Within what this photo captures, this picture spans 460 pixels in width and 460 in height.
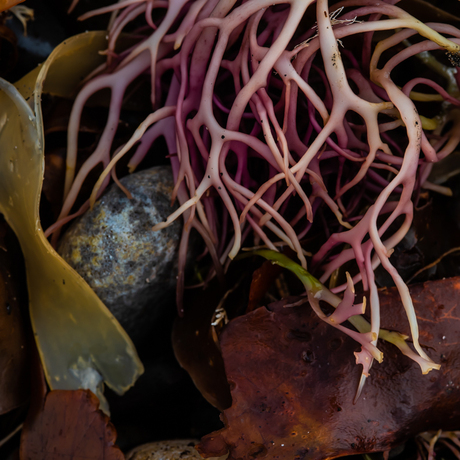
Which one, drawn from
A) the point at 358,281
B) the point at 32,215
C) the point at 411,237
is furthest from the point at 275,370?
the point at 32,215

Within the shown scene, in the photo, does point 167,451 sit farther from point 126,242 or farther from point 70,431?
point 126,242

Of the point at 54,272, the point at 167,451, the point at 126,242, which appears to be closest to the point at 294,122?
the point at 126,242

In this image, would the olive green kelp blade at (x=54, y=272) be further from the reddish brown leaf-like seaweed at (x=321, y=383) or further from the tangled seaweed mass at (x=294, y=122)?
the reddish brown leaf-like seaweed at (x=321, y=383)

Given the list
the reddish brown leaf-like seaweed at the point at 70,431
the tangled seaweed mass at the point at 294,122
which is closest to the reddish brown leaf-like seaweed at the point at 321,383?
the tangled seaweed mass at the point at 294,122

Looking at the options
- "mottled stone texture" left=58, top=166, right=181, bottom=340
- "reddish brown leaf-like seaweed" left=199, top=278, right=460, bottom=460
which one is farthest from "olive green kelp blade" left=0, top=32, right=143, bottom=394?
"reddish brown leaf-like seaweed" left=199, top=278, right=460, bottom=460

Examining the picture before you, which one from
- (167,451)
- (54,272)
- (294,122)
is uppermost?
(294,122)

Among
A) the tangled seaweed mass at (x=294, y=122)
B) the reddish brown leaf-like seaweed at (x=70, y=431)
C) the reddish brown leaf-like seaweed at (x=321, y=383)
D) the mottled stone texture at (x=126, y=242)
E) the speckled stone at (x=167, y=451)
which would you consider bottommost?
the speckled stone at (x=167, y=451)
